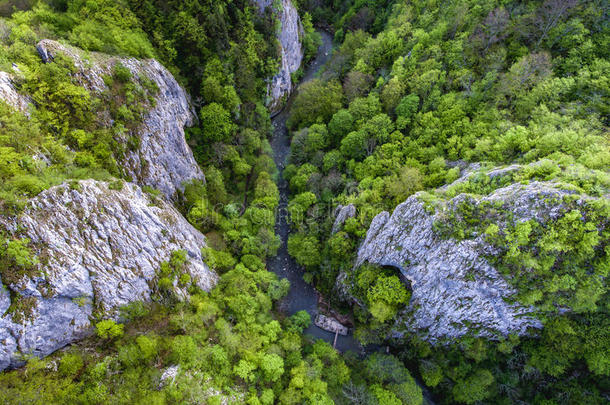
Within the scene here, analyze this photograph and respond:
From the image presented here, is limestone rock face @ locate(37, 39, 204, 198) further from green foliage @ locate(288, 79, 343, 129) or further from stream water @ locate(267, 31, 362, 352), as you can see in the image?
green foliage @ locate(288, 79, 343, 129)

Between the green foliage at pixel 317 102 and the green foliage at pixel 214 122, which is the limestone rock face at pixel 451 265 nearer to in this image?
the green foliage at pixel 317 102

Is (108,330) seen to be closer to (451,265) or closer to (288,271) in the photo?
(288,271)

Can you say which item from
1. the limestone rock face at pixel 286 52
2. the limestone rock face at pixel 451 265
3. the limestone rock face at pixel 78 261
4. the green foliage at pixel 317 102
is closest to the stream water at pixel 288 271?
the green foliage at pixel 317 102

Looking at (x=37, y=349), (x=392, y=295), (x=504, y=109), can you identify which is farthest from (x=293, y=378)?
(x=504, y=109)

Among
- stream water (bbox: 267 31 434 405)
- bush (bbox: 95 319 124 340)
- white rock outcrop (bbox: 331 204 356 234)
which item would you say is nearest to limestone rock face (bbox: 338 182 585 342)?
white rock outcrop (bbox: 331 204 356 234)

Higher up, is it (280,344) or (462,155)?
(462,155)

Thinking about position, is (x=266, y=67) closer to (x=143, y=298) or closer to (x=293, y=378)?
(x=143, y=298)
